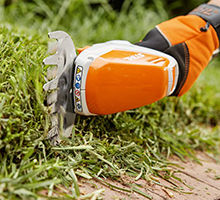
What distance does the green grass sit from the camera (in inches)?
34.5

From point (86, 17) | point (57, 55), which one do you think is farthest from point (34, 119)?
point (86, 17)

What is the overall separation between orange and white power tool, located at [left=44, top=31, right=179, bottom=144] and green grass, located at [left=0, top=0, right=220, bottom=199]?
6cm

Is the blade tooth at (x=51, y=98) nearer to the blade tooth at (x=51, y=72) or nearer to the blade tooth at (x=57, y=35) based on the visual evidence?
the blade tooth at (x=51, y=72)

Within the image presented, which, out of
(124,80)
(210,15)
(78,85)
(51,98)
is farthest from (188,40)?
(51,98)

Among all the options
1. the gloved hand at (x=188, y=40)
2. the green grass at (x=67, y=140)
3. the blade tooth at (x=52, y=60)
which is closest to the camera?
the green grass at (x=67, y=140)

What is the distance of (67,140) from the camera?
3.45 feet

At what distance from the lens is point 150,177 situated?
113 centimetres

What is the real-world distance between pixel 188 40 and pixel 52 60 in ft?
2.37

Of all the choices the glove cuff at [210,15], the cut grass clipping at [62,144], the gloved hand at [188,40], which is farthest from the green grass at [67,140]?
the glove cuff at [210,15]

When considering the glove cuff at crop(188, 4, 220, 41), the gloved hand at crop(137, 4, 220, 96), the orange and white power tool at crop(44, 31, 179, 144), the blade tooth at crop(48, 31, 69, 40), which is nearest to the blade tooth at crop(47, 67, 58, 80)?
the orange and white power tool at crop(44, 31, 179, 144)

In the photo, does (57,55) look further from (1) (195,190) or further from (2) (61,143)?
(1) (195,190)

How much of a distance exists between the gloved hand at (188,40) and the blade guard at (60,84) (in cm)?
41

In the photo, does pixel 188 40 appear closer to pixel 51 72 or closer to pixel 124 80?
pixel 124 80

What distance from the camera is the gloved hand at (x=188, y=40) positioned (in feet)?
4.40
